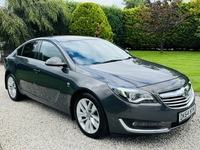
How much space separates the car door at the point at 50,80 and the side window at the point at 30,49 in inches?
10.8

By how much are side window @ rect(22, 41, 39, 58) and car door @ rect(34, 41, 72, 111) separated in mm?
274

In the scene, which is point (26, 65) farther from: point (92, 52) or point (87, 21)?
point (87, 21)

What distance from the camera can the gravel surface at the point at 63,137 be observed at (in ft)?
10.2

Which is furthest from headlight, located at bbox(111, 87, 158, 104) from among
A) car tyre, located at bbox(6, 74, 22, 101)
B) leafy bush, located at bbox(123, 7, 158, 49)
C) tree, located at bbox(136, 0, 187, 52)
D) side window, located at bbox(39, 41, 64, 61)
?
leafy bush, located at bbox(123, 7, 158, 49)

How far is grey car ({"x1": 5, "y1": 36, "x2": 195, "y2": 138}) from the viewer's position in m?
2.93

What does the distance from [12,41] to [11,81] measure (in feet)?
22.3

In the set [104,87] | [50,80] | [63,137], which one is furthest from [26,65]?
[104,87]

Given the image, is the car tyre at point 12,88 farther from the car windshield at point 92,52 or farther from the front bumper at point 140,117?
the front bumper at point 140,117

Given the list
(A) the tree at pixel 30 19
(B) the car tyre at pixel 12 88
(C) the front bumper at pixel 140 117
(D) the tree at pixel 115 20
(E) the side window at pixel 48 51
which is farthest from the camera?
(D) the tree at pixel 115 20

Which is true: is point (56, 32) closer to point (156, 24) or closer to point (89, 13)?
point (89, 13)

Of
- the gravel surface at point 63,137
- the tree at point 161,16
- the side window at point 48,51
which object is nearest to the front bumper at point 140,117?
the gravel surface at point 63,137

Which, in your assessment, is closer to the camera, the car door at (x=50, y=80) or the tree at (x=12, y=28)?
the car door at (x=50, y=80)

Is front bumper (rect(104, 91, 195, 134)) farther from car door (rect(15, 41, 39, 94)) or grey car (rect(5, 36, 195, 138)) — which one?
car door (rect(15, 41, 39, 94))

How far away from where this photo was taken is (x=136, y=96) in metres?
2.93
